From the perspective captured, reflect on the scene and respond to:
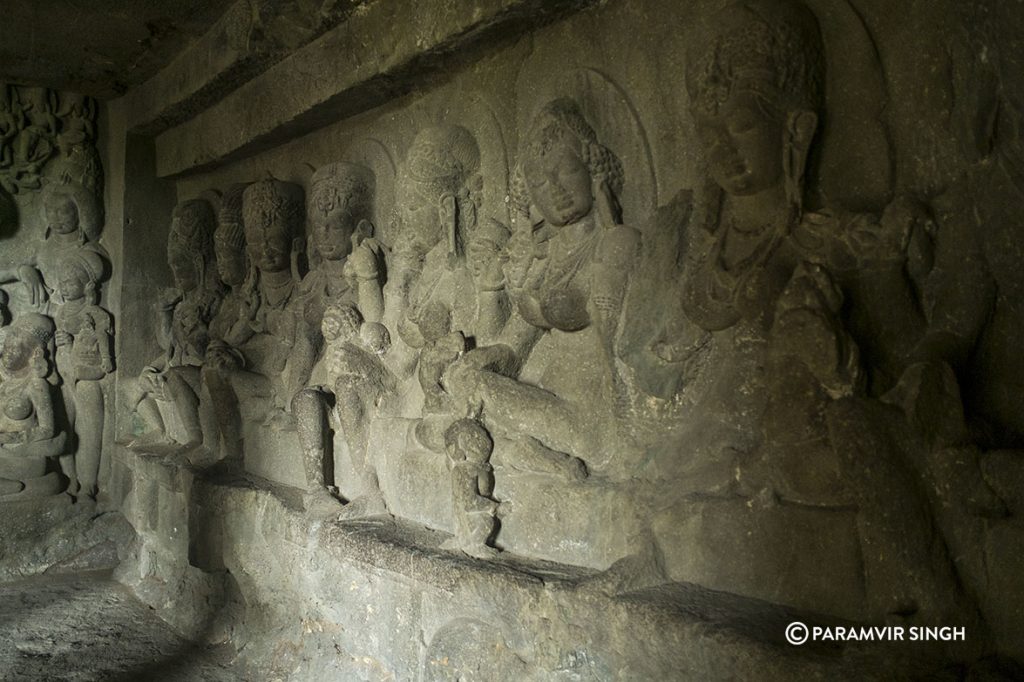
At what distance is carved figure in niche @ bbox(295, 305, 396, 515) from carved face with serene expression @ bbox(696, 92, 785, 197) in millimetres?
1988

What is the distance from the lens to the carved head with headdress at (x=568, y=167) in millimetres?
2898

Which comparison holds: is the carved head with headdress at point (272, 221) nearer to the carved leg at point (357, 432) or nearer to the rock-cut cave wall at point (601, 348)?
the rock-cut cave wall at point (601, 348)

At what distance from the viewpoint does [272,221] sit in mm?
4496

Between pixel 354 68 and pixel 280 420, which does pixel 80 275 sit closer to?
pixel 280 420

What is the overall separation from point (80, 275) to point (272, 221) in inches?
84.3

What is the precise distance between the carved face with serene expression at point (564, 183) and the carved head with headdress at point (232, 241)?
2.65 meters

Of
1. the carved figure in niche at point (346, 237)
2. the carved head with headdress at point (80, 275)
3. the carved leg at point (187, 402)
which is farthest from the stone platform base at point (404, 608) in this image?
the carved head with headdress at point (80, 275)

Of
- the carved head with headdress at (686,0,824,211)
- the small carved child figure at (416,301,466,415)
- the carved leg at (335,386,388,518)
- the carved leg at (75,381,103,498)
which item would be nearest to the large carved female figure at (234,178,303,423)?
the carved leg at (335,386,388,518)

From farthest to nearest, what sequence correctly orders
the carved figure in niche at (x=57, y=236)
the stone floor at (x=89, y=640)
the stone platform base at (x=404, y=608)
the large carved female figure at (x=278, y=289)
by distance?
1. the carved figure in niche at (x=57, y=236)
2. the large carved female figure at (x=278, y=289)
3. the stone floor at (x=89, y=640)
4. the stone platform base at (x=404, y=608)

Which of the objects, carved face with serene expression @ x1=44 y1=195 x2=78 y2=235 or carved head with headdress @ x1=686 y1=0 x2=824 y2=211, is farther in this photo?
carved face with serene expression @ x1=44 y1=195 x2=78 y2=235

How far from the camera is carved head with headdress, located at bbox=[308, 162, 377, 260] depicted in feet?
13.5

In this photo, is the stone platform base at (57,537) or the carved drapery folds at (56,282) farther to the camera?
the carved drapery folds at (56,282)

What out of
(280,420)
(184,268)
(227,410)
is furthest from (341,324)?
(184,268)

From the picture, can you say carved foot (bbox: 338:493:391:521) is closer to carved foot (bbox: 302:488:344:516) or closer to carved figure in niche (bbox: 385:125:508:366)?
carved foot (bbox: 302:488:344:516)
